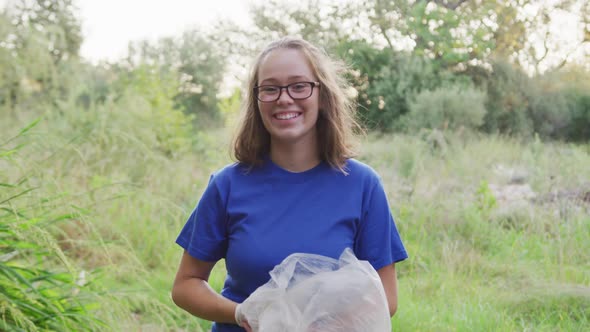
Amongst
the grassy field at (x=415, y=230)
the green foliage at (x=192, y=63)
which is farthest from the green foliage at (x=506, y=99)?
the green foliage at (x=192, y=63)

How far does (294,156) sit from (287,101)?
179mm

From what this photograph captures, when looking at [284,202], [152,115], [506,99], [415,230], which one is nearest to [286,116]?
[284,202]

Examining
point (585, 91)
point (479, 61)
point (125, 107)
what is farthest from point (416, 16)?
point (125, 107)

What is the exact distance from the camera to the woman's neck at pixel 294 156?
5.69 feet

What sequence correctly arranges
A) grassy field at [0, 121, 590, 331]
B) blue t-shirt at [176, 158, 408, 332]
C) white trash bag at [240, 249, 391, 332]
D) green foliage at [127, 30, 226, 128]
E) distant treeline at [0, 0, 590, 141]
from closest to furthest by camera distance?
white trash bag at [240, 249, 391, 332] < blue t-shirt at [176, 158, 408, 332] < grassy field at [0, 121, 590, 331] < distant treeline at [0, 0, 590, 141] < green foliage at [127, 30, 226, 128]

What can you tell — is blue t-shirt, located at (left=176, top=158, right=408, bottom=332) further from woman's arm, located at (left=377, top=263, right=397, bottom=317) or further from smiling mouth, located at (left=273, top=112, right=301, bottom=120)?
smiling mouth, located at (left=273, top=112, right=301, bottom=120)

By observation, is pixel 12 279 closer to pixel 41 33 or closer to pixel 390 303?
pixel 390 303

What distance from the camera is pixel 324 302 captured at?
4.38 ft

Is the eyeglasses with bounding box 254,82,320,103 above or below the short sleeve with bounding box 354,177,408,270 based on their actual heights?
above

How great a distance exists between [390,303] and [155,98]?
26.8ft

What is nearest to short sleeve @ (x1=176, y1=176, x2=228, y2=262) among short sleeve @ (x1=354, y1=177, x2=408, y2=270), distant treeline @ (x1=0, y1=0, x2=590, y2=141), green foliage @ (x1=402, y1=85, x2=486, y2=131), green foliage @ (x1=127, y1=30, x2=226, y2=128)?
short sleeve @ (x1=354, y1=177, x2=408, y2=270)

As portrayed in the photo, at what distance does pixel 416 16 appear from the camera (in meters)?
9.57

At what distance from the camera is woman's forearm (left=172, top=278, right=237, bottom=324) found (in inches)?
63.1

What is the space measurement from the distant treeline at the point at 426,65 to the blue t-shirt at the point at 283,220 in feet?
20.8
